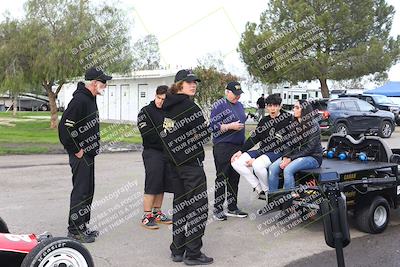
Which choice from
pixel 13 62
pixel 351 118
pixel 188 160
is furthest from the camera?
pixel 13 62

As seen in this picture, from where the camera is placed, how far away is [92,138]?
6.22 meters

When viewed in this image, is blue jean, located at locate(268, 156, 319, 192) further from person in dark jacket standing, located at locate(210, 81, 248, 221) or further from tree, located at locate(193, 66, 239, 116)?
tree, located at locate(193, 66, 239, 116)

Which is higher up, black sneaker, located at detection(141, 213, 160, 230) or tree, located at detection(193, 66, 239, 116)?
tree, located at detection(193, 66, 239, 116)

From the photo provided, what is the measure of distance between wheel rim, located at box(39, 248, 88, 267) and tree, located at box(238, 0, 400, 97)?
96.5 ft

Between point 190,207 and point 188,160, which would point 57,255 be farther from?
point 188,160

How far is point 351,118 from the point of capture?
20.8m

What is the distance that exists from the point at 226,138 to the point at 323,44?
27.5 meters

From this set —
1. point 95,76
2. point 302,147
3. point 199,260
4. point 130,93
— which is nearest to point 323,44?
point 130,93

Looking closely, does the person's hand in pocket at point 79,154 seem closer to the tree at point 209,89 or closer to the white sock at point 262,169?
the white sock at point 262,169

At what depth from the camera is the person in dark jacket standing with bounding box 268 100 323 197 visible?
677 cm

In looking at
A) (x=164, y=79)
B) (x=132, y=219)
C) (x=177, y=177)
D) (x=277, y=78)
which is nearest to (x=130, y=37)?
(x=164, y=79)

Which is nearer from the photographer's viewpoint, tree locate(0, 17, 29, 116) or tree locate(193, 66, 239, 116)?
tree locate(0, 17, 29, 116)

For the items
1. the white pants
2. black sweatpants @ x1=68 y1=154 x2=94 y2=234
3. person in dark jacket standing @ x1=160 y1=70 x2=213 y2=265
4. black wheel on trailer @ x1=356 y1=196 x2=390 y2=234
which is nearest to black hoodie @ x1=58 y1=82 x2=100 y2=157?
black sweatpants @ x1=68 y1=154 x2=94 y2=234

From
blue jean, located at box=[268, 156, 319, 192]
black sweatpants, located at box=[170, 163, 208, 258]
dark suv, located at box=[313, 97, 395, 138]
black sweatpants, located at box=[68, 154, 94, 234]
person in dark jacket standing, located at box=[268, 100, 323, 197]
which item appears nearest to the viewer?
black sweatpants, located at box=[170, 163, 208, 258]
